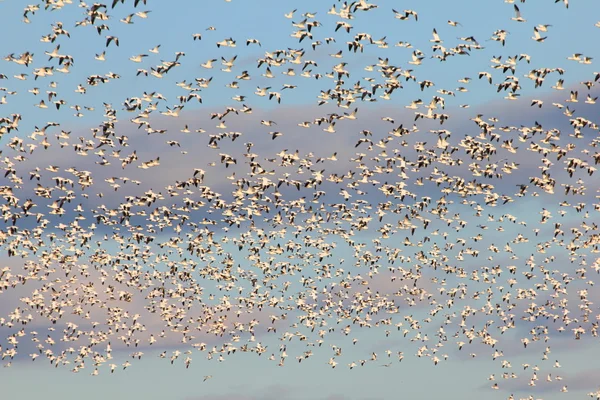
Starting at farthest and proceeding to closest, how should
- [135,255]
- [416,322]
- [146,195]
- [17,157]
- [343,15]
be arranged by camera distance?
1. [416,322]
2. [135,255]
3. [146,195]
4. [17,157]
5. [343,15]

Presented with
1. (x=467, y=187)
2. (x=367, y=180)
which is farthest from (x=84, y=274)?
(x=467, y=187)

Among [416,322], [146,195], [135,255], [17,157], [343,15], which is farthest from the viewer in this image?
[416,322]

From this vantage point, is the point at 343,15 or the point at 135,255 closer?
the point at 343,15

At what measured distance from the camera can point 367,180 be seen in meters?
93.2

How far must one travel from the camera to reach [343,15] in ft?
257

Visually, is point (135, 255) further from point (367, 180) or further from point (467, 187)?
point (467, 187)

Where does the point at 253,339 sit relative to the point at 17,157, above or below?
below

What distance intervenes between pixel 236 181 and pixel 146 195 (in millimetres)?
7200

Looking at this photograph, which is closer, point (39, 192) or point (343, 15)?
point (343, 15)

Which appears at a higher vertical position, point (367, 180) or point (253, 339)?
point (367, 180)

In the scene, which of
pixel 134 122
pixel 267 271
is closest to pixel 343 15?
pixel 134 122

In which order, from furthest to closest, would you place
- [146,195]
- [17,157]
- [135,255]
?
[135,255]
[146,195]
[17,157]

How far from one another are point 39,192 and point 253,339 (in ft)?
89.5

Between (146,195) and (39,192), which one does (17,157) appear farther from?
(146,195)
